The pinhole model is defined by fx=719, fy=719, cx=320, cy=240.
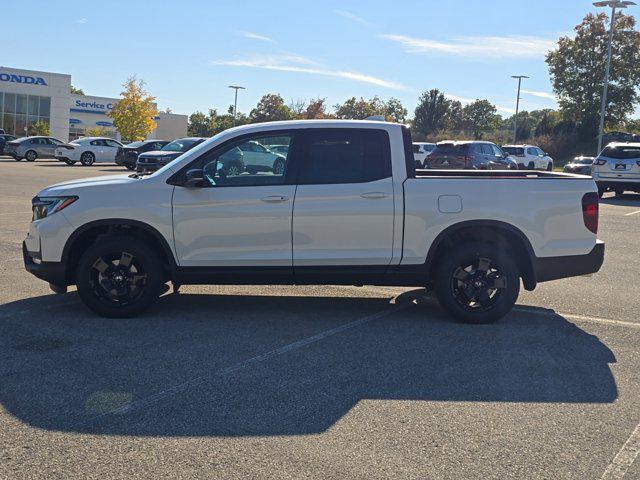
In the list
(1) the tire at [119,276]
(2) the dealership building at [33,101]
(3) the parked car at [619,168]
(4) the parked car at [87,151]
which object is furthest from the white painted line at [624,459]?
(2) the dealership building at [33,101]

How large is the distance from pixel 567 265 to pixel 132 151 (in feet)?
101

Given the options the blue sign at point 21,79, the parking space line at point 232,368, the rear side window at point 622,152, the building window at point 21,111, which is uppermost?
the blue sign at point 21,79

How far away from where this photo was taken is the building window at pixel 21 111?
193ft

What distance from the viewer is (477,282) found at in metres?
6.82

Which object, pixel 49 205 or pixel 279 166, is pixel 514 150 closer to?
pixel 279 166

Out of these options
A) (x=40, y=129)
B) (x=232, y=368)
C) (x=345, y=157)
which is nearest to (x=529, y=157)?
(x=345, y=157)

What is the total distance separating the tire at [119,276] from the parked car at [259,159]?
1240 mm

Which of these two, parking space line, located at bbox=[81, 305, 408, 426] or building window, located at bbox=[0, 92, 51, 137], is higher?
building window, located at bbox=[0, 92, 51, 137]

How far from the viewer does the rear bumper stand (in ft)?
22.3

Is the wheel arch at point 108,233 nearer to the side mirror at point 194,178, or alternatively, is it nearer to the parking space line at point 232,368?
the side mirror at point 194,178

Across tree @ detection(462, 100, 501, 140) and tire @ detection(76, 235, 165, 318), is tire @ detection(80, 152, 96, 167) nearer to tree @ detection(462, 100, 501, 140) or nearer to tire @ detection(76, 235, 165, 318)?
tire @ detection(76, 235, 165, 318)

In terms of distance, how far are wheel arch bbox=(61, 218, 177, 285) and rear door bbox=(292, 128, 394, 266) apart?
1233 mm

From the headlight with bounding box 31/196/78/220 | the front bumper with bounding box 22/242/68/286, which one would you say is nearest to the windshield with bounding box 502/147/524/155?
the headlight with bounding box 31/196/78/220

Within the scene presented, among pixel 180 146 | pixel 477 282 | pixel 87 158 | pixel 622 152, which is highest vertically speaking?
pixel 622 152
